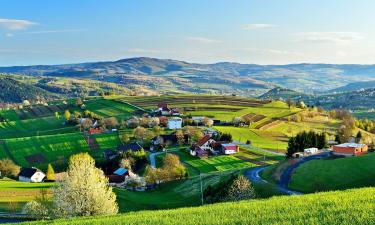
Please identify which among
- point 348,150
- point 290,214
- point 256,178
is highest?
point 290,214

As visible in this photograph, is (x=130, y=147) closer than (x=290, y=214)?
No

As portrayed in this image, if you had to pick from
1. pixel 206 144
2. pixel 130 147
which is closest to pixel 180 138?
pixel 206 144

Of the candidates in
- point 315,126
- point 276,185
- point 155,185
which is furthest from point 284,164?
point 315,126

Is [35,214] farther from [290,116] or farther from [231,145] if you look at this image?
[290,116]

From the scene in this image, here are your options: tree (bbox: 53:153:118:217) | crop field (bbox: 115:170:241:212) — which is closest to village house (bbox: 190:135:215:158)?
crop field (bbox: 115:170:241:212)

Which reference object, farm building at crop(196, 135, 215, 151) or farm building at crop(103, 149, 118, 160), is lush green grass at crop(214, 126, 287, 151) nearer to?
farm building at crop(196, 135, 215, 151)

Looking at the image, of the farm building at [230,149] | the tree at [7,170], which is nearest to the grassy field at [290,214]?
the farm building at [230,149]

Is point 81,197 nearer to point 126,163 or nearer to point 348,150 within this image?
point 348,150
